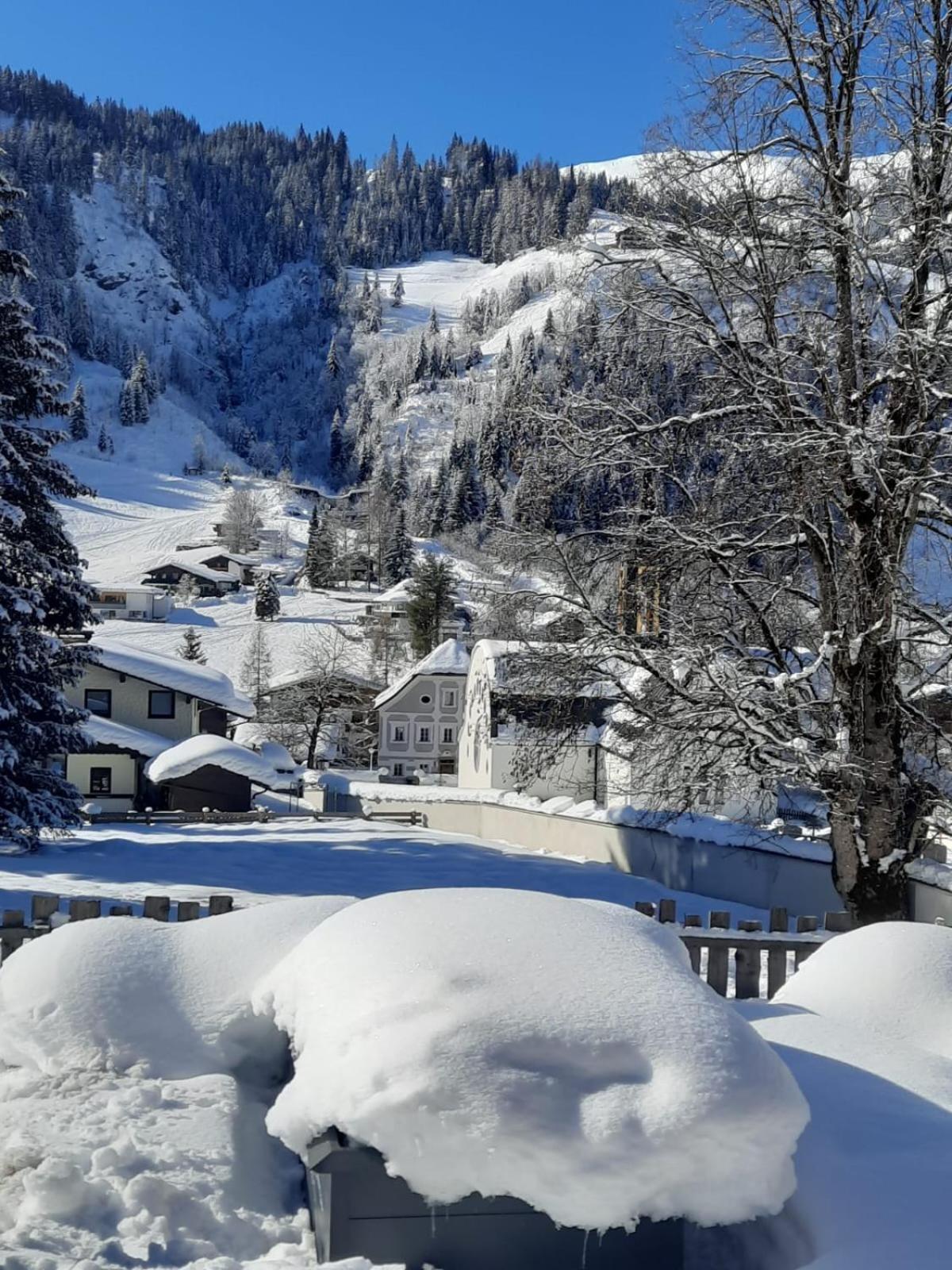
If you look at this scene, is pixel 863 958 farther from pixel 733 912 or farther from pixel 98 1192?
pixel 733 912

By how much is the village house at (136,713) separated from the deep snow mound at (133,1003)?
43220 mm

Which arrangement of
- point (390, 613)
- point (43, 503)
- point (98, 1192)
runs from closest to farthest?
point (98, 1192) → point (43, 503) → point (390, 613)

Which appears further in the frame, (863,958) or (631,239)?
(631,239)

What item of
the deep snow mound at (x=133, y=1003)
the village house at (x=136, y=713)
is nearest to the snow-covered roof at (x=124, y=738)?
the village house at (x=136, y=713)

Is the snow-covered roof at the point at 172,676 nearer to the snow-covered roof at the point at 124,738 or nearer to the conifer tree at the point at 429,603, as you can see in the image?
the snow-covered roof at the point at 124,738

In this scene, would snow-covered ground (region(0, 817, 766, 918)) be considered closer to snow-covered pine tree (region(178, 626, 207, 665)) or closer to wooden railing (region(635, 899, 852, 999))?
wooden railing (region(635, 899, 852, 999))

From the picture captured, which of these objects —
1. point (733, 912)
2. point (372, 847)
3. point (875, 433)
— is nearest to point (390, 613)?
point (372, 847)

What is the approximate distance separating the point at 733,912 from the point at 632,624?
6.74 metres

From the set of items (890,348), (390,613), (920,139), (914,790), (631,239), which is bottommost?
(390,613)

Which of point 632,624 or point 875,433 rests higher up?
point 875,433

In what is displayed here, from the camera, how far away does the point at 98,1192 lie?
3.85 m

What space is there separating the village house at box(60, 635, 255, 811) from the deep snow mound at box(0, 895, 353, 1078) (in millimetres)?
43220

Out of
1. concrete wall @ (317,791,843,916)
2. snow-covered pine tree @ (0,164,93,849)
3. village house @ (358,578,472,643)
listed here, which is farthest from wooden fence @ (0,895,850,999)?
village house @ (358,578,472,643)

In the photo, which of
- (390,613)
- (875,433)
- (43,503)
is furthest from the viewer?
(390,613)
